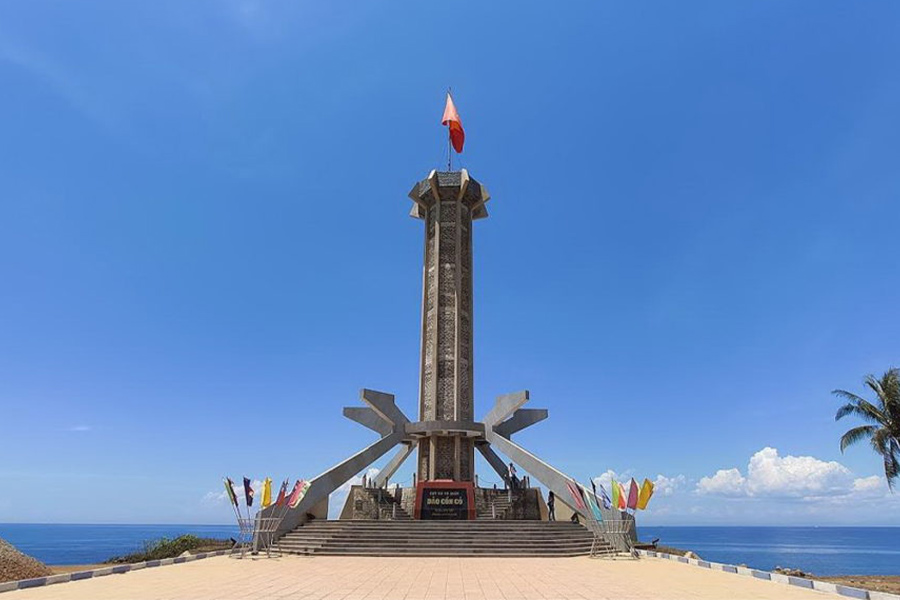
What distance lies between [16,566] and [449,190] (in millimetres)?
22825

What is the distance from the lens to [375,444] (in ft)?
83.0

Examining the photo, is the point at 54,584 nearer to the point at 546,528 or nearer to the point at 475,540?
the point at 475,540

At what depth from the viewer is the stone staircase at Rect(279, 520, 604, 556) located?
56.1ft

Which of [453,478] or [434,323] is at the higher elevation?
[434,323]

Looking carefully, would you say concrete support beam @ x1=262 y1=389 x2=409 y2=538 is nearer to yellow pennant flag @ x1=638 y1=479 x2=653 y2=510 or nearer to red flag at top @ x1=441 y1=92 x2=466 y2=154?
yellow pennant flag @ x1=638 y1=479 x2=653 y2=510

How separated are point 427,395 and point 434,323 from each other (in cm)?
338

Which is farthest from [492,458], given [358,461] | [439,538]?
[439,538]

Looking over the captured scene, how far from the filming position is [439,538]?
17859 mm

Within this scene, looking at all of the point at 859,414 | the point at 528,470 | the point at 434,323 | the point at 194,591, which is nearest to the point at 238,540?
the point at 194,591

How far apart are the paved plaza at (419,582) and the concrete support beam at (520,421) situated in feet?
40.3

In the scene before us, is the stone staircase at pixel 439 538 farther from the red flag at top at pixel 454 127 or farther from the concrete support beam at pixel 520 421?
the red flag at top at pixel 454 127

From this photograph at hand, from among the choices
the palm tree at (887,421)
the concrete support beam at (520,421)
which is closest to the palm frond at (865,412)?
the palm tree at (887,421)

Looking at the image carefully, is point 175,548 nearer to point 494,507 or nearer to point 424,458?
point 424,458

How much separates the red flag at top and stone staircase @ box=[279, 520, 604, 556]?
19136mm
